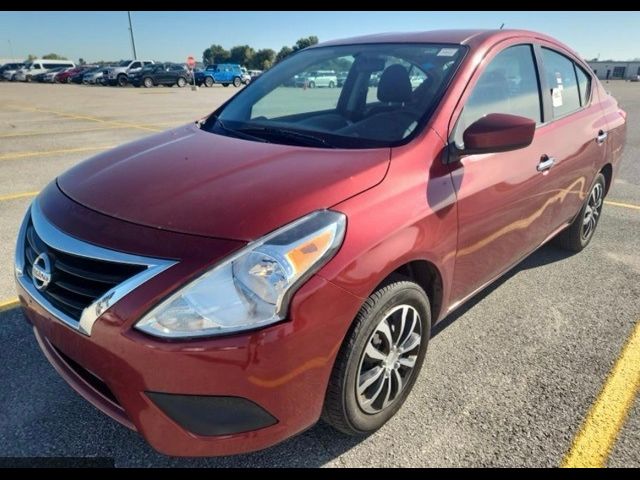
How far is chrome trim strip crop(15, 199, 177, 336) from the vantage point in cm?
165

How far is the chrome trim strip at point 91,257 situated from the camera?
165 centimetres

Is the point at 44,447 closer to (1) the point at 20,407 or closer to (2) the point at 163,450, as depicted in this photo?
(1) the point at 20,407

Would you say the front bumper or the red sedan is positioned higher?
the red sedan

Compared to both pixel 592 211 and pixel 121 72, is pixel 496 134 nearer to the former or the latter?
pixel 592 211

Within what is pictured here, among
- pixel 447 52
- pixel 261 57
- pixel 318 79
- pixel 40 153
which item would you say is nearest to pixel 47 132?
pixel 40 153

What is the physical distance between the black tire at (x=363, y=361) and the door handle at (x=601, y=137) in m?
2.46

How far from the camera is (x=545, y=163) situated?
2990mm

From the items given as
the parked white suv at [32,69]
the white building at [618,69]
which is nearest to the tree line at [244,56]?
the parked white suv at [32,69]

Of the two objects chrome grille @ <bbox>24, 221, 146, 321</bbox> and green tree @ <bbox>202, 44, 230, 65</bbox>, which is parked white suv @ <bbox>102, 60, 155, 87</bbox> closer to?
chrome grille @ <bbox>24, 221, 146, 321</bbox>

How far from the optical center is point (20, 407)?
2352 millimetres

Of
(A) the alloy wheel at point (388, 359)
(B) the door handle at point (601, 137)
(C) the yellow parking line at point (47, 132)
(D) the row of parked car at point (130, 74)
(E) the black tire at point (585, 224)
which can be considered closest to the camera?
(A) the alloy wheel at point (388, 359)

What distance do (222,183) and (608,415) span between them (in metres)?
2.10

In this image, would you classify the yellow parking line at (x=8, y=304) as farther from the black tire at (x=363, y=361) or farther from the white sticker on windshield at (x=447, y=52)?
the white sticker on windshield at (x=447, y=52)

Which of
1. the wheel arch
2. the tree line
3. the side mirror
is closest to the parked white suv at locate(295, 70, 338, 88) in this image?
the side mirror
